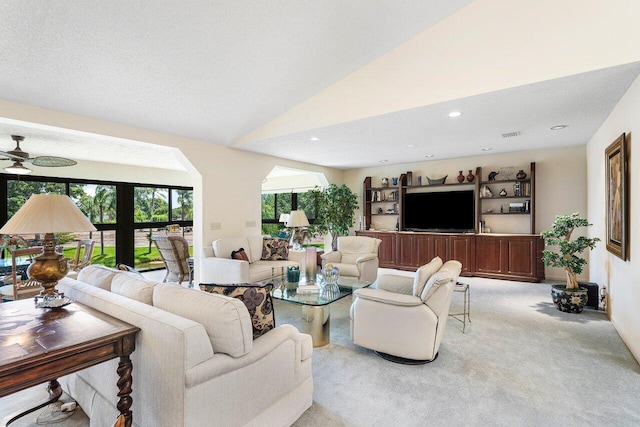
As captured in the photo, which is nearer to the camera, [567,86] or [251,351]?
[251,351]

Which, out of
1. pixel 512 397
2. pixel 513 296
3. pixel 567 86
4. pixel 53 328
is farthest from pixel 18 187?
pixel 513 296

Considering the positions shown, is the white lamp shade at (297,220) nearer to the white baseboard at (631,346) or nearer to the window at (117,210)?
the window at (117,210)

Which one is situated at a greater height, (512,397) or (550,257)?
(550,257)

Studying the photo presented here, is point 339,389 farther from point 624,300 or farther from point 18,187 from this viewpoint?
point 18,187

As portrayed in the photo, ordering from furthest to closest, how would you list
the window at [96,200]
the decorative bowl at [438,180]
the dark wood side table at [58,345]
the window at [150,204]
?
the window at [150,204] < the decorative bowl at [438,180] < the window at [96,200] < the dark wood side table at [58,345]

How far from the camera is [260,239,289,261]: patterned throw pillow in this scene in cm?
541

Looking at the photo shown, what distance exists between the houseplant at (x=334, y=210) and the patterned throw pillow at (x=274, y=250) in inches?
91.5

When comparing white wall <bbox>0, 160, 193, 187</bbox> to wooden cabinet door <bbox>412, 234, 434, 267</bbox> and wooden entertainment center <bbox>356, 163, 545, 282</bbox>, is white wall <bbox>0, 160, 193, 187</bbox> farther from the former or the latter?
wooden cabinet door <bbox>412, 234, 434, 267</bbox>

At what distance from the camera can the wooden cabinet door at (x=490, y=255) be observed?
19.5 ft

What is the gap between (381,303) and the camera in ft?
9.09

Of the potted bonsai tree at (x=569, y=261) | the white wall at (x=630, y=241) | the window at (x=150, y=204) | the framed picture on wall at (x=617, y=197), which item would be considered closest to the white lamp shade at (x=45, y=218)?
the white wall at (x=630, y=241)

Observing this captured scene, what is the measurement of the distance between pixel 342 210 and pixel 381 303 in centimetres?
499

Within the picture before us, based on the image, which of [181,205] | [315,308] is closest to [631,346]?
[315,308]

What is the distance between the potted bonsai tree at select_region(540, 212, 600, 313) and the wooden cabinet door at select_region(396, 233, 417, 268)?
2803mm
